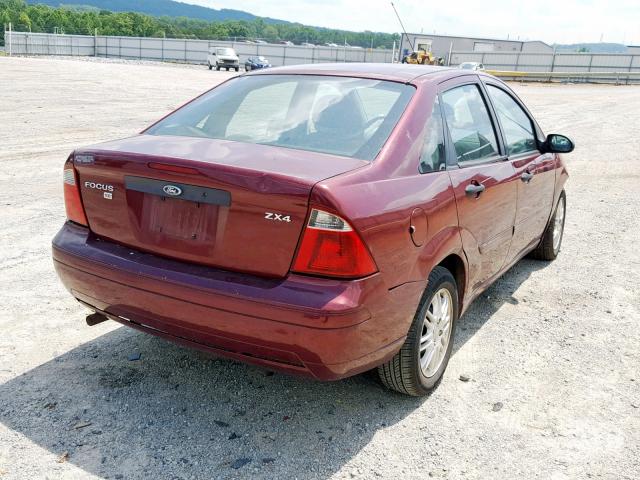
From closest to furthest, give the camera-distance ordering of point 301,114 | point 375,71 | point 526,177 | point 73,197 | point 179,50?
point 73,197, point 301,114, point 375,71, point 526,177, point 179,50

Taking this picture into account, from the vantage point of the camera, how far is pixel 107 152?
10.3ft

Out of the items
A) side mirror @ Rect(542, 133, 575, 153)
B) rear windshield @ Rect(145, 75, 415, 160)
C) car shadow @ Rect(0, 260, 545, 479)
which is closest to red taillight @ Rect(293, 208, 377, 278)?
rear windshield @ Rect(145, 75, 415, 160)

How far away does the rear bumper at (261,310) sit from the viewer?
8.72ft

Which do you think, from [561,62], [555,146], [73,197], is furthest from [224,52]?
[73,197]

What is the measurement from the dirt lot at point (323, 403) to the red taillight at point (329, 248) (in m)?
0.89

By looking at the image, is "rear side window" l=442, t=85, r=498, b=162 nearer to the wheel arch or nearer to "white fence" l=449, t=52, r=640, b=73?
the wheel arch

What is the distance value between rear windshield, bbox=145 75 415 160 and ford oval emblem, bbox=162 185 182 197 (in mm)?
566

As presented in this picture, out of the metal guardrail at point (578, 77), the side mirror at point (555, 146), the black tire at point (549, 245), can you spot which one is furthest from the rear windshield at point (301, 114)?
the metal guardrail at point (578, 77)

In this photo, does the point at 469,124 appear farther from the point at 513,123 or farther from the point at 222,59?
the point at 222,59

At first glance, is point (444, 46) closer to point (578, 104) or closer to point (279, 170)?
point (578, 104)

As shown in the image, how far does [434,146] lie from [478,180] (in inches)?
18.5

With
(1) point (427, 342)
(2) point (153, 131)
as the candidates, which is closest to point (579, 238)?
(1) point (427, 342)

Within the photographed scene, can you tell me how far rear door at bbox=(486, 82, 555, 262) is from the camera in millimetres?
4453

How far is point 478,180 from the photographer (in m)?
3.74
